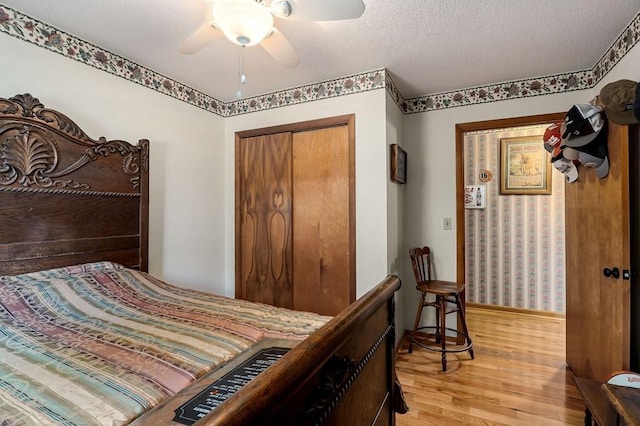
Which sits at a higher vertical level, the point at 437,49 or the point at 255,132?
the point at 437,49

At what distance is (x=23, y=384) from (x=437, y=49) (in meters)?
2.59

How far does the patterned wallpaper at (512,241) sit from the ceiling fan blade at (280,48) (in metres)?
2.96

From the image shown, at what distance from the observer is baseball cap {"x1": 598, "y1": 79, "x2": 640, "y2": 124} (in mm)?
1560

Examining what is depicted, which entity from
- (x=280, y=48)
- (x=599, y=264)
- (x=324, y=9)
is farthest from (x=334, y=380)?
(x=599, y=264)

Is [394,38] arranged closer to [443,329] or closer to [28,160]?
[443,329]

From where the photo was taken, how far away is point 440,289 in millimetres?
2494

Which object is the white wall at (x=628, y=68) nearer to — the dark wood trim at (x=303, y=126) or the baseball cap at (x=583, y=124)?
the baseball cap at (x=583, y=124)

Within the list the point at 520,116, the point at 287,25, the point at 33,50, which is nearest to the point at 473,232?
the point at 520,116

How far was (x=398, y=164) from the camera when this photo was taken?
2.62 meters

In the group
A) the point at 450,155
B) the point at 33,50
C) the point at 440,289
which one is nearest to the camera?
the point at 33,50

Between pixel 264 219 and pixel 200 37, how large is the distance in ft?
5.71

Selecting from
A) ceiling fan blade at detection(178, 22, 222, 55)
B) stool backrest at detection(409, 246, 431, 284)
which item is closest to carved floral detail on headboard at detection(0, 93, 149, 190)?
ceiling fan blade at detection(178, 22, 222, 55)

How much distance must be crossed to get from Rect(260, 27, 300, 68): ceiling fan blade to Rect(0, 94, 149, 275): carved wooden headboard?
1325mm

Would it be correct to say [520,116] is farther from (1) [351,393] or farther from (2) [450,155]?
(1) [351,393]
